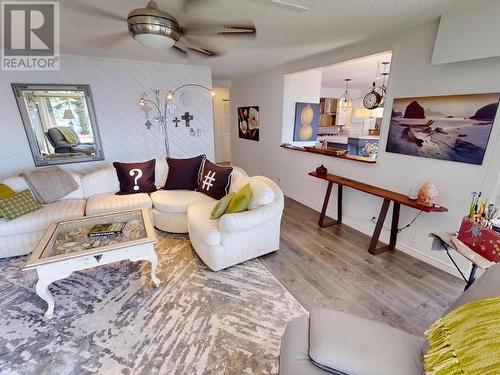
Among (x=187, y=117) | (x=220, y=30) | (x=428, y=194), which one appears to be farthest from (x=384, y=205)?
(x=187, y=117)

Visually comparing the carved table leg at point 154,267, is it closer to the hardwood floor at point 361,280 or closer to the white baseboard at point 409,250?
the hardwood floor at point 361,280

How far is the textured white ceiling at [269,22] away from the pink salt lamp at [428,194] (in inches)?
58.0

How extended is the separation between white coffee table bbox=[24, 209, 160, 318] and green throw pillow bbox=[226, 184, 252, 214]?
757 millimetres

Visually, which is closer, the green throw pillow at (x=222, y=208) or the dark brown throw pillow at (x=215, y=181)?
the green throw pillow at (x=222, y=208)

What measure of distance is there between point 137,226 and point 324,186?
9.00 feet

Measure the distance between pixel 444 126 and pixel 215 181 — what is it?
2458mm

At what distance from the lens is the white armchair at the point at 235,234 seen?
2.25m

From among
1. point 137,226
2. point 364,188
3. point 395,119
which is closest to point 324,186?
point 364,188

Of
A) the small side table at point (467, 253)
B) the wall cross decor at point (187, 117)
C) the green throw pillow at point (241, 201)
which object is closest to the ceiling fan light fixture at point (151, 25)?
the green throw pillow at point (241, 201)

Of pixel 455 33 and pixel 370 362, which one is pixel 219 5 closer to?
pixel 455 33

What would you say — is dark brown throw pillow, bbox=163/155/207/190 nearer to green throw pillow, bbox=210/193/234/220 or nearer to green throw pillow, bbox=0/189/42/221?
green throw pillow, bbox=210/193/234/220

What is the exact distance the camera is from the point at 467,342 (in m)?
0.83

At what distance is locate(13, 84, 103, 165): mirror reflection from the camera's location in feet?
10.9

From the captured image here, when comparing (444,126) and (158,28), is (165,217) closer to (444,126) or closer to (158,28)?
(158,28)
